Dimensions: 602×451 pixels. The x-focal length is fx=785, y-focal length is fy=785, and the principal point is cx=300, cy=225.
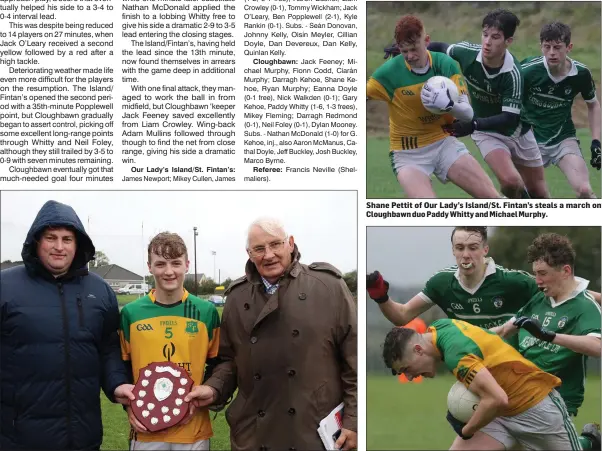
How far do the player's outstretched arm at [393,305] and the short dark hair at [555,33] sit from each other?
2.56 metres

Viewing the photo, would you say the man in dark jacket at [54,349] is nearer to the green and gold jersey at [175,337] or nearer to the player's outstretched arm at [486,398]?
the green and gold jersey at [175,337]

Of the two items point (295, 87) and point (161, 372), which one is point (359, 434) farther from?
point (295, 87)

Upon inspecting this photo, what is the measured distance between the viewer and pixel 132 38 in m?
7.02

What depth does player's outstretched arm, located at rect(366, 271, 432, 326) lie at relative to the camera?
689 cm

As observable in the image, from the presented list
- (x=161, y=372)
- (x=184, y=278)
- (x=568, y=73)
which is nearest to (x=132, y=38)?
(x=184, y=278)

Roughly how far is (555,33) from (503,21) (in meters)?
0.47

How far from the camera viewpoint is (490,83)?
22.9 feet

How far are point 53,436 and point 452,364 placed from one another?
324cm

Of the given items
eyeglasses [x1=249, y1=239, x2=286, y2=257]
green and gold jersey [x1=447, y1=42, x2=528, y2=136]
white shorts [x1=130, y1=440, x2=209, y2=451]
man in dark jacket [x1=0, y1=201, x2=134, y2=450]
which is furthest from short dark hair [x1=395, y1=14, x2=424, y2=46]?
white shorts [x1=130, y1=440, x2=209, y2=451]

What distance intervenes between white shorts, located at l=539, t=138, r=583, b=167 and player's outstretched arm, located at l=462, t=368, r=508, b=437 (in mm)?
1998

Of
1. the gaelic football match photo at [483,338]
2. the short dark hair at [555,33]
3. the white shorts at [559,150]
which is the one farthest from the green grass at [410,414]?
the short dark hair at [555,33]

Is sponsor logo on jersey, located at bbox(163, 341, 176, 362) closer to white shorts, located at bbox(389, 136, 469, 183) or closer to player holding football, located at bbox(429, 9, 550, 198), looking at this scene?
white shorts, located at bbox(389, 136, 469, 183)

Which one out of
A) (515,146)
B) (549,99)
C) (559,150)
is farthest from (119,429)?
Result: (549,99)

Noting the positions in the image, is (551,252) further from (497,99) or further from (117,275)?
(117,275)
